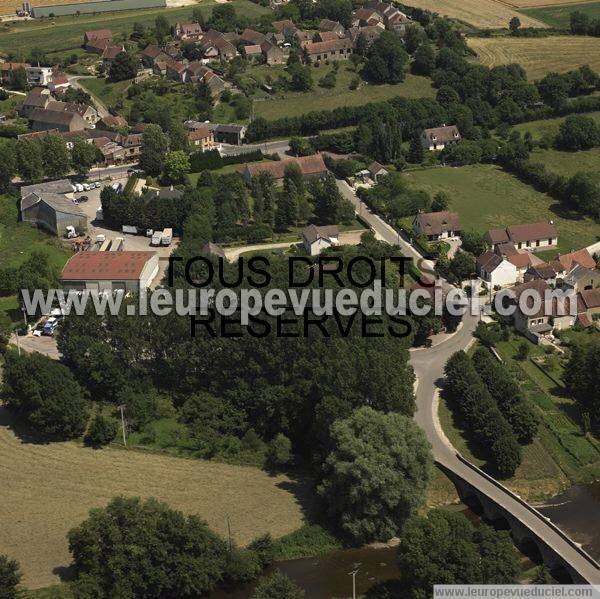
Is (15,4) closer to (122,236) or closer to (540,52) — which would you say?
(540,52)

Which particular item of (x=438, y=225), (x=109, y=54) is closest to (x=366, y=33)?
(x=109, y=54)

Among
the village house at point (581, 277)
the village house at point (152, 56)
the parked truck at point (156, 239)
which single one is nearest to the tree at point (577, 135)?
the village house at point (581, 277)

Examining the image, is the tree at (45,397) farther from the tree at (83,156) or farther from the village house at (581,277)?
the tree at (83,156)

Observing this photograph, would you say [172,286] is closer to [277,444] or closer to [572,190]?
[277,444]

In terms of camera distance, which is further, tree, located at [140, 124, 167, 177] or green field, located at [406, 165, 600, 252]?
tree, located at [140, 124, 167, 177]

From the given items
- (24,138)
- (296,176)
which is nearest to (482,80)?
(296,176)

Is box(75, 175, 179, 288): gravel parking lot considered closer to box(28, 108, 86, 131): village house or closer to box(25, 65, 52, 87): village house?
box(28, 108, 86, 131): village house

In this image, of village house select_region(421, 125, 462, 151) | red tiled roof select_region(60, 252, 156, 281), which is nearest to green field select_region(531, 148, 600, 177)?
village house select_region(421, 125, 462, 151)
